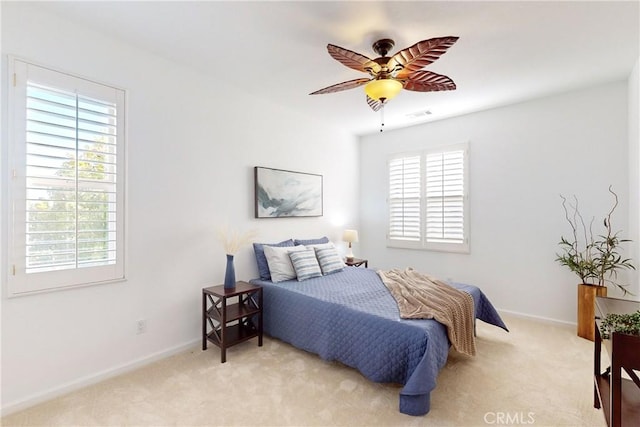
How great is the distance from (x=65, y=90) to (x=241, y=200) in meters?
1.77

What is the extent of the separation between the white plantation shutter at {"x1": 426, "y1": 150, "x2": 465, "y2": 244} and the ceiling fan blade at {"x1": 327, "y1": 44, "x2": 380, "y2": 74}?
8.23 ft

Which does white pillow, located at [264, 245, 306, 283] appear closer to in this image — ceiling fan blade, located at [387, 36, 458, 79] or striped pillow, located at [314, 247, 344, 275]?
striped pillow, located at [314, 247, 344, 275]

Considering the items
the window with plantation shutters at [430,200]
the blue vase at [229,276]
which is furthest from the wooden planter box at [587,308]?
the blue vase at [229,276]

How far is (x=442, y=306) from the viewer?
2.48m

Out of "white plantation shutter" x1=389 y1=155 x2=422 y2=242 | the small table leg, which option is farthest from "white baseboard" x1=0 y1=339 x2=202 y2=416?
"white plantation shutter" x1=389 y1=155 x2=422 y2=242

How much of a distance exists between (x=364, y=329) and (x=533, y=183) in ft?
9.76

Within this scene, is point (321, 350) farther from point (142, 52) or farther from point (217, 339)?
point (142, 52)

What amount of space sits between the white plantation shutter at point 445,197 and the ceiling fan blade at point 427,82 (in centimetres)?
215

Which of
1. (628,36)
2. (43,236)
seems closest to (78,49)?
(43,236)

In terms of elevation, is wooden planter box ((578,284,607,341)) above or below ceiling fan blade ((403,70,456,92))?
below

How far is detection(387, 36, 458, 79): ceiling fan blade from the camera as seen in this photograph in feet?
5.87

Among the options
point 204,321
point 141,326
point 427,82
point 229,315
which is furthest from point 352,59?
point 141,326

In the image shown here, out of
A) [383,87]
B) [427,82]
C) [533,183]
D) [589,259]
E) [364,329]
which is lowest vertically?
[364,329]

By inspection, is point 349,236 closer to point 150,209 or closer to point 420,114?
point 420,114
